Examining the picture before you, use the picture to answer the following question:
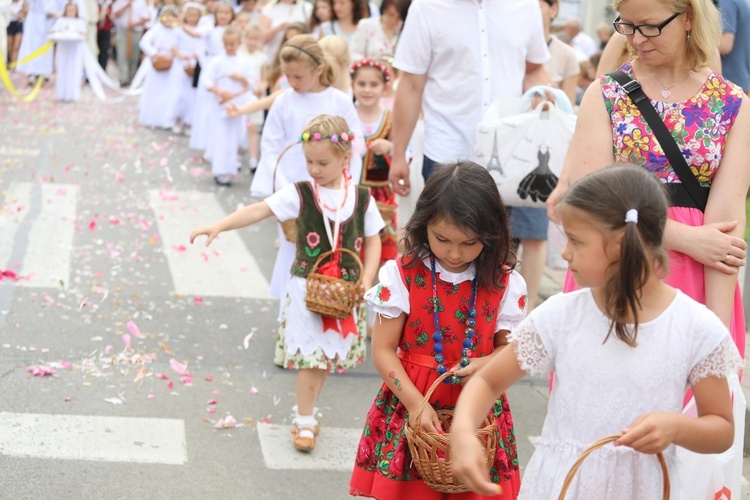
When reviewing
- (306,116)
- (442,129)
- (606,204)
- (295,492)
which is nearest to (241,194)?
(306,116)

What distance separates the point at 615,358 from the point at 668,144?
1.11 metres

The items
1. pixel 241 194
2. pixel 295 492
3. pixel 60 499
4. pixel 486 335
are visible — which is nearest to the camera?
pixel 486 335

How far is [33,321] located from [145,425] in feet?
6.10

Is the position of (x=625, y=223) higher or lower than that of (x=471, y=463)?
higher

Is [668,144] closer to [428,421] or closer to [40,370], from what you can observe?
[428,421]

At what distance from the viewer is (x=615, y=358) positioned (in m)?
2.85

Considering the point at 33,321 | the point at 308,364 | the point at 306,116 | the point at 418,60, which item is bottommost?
the point at 33,321

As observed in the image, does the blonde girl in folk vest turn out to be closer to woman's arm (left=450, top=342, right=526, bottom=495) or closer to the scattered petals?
the scattered petals

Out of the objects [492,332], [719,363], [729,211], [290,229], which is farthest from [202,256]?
[719,363]

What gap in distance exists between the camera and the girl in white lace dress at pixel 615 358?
2.72 metres

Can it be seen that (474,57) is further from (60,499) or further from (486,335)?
(60,499)

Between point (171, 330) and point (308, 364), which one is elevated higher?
point (308, 364)

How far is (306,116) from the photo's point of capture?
7.23m

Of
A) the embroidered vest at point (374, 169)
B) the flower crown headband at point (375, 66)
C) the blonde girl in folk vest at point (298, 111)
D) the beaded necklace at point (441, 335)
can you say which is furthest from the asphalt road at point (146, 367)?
the flower crown headband at point (375, 66)
